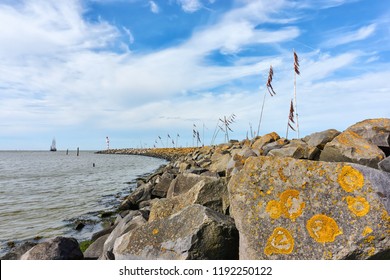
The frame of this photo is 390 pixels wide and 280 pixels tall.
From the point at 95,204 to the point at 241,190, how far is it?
1507 centimetres

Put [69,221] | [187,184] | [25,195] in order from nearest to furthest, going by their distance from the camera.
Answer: [187,184]
[69,221]
[25,195]

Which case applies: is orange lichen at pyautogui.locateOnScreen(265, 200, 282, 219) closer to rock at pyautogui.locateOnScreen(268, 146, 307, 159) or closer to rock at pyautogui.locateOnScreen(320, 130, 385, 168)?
rock at pyautogui.locateOnScreen(320, 130, 385, 168)

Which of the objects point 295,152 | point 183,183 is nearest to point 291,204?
point 183,183

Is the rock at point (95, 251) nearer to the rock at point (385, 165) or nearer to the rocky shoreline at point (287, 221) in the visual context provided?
the rocky shoreline at point (287, 221)

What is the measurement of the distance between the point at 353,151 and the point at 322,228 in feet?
14.0

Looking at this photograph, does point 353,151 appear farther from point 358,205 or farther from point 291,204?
point 291,204

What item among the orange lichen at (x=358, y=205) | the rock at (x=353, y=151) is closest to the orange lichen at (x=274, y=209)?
the orange lichen at (x=358, y=205)

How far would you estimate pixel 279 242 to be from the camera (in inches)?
155

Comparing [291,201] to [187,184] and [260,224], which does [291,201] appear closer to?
[260,224]

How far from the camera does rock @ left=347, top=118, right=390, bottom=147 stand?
26.8 ft

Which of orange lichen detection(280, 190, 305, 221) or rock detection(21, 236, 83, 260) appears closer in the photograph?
orange lichen detection(280, 190, 305, 221)

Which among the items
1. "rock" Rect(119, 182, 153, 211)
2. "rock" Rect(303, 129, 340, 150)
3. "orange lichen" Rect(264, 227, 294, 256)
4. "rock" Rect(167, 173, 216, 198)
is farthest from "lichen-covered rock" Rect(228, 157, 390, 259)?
"rock" Rect(119, 182, 153, 211)
